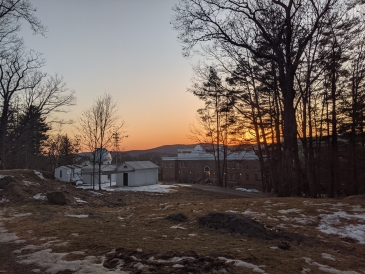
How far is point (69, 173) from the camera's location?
40.6 metres

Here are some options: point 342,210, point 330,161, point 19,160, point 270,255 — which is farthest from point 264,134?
point 19,160

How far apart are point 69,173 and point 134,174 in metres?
12.1

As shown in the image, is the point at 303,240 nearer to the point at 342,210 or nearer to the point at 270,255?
the point at 270,255

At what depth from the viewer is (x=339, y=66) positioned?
18.4 m

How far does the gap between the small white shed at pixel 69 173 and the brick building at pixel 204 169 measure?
862 inches

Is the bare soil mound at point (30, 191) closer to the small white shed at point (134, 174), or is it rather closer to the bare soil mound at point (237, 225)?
the bare soil mound at point (237, 225)

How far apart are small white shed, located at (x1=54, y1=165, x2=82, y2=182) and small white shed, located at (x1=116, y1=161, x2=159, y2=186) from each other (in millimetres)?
8347


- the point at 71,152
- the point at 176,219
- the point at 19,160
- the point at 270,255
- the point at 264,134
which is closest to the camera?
the point at 270,255

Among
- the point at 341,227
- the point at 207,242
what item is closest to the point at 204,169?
the point at 341,227

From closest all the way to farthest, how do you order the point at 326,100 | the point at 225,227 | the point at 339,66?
1. the point at 225,227
2. the point at 339,66
3. the point at 326,100

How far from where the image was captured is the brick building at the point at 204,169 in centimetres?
5147

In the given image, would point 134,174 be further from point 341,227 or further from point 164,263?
point 164,263

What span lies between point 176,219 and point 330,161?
17829 mm

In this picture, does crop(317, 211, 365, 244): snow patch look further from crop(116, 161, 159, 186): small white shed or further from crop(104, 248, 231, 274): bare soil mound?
crop(116, 161, 159, 186): small white shed
